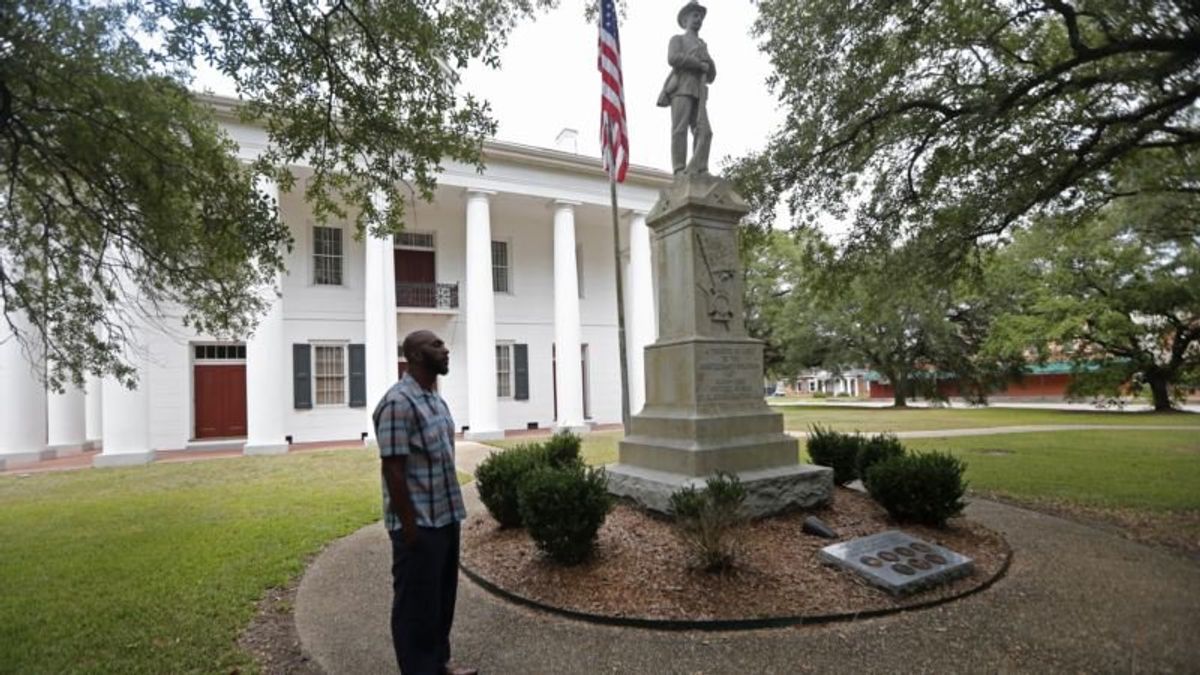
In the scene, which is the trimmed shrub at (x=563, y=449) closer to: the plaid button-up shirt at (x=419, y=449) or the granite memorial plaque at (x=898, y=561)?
the granite memorial plaque at (x=898, y=561)

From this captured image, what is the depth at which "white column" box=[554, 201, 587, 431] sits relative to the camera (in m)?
19.1

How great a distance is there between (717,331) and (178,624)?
5429 millimetres

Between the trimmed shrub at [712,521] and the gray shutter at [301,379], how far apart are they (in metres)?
15.7

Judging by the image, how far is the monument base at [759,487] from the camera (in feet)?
19.7

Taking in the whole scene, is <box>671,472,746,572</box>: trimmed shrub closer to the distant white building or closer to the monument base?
the monument base

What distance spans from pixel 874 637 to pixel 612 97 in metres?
8.88

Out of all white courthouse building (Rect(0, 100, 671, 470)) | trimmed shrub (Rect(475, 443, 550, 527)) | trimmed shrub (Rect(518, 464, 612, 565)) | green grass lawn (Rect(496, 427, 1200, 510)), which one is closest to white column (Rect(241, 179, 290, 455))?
white courthouse building (Rect(0, 100, 671, 470))

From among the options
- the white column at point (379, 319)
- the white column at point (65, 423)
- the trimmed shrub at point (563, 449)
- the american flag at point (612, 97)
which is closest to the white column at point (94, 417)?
the white column at point (65, 423)

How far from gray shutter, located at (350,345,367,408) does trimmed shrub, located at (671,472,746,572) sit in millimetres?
15473

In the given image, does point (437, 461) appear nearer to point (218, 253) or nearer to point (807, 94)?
point (218, 253)

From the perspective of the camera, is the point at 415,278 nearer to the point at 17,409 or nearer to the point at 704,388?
the point at 17,409

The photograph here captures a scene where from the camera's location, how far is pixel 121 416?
47.6ft

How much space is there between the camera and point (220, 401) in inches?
691

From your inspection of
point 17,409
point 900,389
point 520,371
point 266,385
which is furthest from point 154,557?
point 900,389
